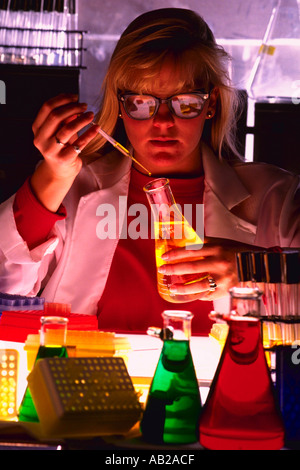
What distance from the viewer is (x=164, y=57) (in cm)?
188

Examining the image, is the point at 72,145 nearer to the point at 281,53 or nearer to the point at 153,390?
the point at 153,390

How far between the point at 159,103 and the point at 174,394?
3.93 ft

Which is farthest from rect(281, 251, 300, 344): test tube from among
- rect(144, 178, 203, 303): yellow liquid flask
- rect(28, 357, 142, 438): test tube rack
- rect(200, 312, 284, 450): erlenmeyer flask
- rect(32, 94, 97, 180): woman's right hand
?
rect(32, 94, 97, 180): woman's right hand

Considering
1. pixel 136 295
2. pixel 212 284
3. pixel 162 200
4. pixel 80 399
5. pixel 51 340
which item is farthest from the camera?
pixel 136 295

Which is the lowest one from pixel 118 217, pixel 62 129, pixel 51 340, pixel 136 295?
pixel 136 295

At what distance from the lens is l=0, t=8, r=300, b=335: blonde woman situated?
5.90 feet

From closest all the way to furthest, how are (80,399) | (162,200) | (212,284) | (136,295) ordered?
(80,399), (162,200), (212,284), (136,295)

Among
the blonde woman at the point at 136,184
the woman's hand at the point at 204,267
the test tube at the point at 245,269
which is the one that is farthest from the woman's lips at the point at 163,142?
the test tube at the point at 245,269

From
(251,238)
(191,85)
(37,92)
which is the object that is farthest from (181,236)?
(37,92)

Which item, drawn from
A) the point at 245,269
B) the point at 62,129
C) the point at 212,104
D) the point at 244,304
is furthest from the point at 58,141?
the point at 244,304

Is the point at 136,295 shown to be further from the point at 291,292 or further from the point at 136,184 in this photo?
the point at 291,292

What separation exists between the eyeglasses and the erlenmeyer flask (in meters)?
1.12

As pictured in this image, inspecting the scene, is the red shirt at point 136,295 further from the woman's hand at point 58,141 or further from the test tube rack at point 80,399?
the test tube rack at point 80,399
